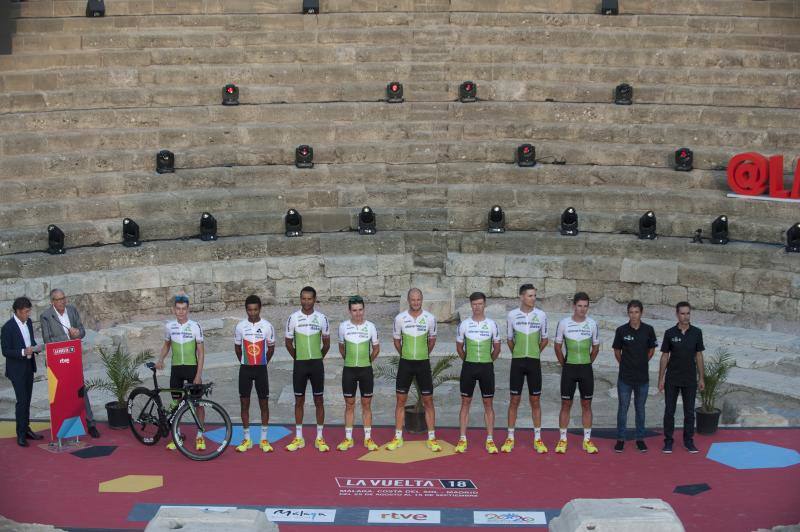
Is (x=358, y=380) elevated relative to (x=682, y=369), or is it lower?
lower

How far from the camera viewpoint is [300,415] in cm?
1570

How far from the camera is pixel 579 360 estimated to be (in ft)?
50.8

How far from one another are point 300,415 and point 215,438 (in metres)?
1.15

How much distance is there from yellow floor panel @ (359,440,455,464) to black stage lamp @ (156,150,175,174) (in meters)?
10.4

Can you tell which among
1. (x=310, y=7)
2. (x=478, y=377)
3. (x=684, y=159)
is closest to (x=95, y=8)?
(x=310, y=7)

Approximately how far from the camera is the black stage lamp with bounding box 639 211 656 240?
75.9ft

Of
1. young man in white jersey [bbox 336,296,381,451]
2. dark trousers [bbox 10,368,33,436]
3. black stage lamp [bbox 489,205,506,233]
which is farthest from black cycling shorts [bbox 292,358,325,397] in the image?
black stage lamp [bbox 489,205,506,233]

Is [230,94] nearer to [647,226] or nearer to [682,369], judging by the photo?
[647,226]

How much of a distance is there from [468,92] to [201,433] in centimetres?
1257

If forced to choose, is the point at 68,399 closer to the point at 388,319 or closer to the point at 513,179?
the point at 388,319

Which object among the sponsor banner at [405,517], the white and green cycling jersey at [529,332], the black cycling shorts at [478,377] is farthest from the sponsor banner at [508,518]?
the white and green cycling jersey at [529,332]

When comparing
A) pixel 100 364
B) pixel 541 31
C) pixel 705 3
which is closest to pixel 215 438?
pixel 100 364

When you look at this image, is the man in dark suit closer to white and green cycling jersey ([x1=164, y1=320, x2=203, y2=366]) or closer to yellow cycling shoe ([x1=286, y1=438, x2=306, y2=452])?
white and green cycling jersey ([x1=164, y1=320, x2=203, y2=366])

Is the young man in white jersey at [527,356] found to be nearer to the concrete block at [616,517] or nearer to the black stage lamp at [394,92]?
the concrete block at [616,517]
